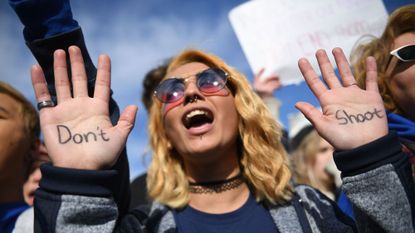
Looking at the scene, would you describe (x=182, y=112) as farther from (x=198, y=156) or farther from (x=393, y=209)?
(x=393, y=209)

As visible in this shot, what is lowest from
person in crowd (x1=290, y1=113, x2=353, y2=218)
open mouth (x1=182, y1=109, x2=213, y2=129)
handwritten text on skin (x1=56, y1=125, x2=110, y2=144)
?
person in crowd (x1=290, y1=113, x2=353, y2=218)

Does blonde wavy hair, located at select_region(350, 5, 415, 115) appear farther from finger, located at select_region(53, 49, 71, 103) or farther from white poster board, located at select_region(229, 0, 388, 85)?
finger, located at select_region(53, 49, 71, 103)

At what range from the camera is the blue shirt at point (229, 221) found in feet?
5.90

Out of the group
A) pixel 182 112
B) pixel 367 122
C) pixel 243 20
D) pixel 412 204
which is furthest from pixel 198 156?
pixel 243 20

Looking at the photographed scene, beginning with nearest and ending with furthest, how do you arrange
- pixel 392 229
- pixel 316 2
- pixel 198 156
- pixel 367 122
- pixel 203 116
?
pixel 392 229 → pixel 367 122 → pixel 198 156 → pixel 203 116 → pixel 316 2

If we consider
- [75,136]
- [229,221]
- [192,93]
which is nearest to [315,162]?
[192,93]

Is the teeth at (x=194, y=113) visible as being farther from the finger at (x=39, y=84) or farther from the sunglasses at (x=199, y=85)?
the finger at (x=39, y=84)

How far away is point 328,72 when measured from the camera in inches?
63.9

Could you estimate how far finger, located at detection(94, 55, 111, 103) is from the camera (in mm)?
1537

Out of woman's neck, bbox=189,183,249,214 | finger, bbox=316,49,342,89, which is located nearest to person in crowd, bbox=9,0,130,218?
woman's neck, bbox=189,183,249,214

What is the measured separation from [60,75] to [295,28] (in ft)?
6.56

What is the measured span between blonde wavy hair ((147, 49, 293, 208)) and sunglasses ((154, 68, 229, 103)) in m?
0.14

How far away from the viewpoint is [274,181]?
2.06 m

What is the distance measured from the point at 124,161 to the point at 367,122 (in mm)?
1048
